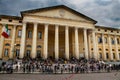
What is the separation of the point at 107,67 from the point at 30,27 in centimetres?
2032

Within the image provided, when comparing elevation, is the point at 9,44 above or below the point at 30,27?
below

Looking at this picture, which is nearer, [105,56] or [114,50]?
[105,56]

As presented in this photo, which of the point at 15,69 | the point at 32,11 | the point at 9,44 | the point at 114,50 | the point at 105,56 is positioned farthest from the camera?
the point at 114,50

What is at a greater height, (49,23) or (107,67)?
(49,23)

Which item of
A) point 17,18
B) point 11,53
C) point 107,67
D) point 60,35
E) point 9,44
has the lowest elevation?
point 107,67

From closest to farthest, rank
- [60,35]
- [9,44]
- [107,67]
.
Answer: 1. [107,67]
2. [9,44]
3. [60,35]

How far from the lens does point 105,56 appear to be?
4116 cm

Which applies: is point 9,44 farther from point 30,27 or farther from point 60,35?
point 60,35

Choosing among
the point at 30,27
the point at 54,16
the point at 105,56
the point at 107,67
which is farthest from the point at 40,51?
the point at 105,56

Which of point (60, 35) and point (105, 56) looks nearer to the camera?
point (60, 35)

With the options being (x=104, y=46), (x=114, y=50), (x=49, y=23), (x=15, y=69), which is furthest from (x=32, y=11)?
(x=114, y=50)

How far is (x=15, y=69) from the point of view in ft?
68.0

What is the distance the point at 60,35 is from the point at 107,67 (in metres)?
16.7

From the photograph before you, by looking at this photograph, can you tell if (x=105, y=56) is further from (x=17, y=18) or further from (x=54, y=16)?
(x=17, y=18)
